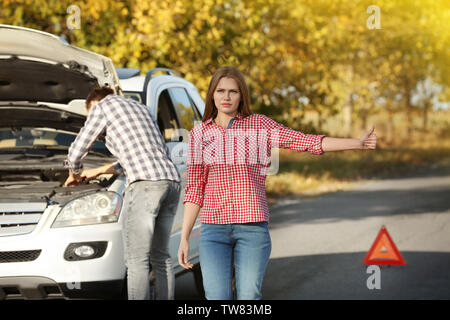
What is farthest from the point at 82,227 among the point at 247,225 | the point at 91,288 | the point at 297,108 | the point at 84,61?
the point at 297,108

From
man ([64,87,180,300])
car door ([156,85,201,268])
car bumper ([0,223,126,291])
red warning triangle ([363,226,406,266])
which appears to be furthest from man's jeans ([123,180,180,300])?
red warning triangle ([363,226,406,266])

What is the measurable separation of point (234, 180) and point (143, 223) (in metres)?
1.75

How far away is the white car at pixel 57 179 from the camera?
19.5 ft

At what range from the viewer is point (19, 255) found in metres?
5.98

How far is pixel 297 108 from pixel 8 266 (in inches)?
538

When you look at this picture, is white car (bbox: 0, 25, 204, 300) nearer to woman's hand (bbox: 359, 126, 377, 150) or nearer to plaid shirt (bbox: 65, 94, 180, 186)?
plaid shirt (bbox: 65, 94, 180, 186)

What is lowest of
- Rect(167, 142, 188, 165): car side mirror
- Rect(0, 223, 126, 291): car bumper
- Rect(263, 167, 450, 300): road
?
Rect(263, 167, 450, 300): road

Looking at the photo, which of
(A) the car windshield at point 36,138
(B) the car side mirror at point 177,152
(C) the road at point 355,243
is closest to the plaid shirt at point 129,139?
(B) the car side mirror at point 177,152

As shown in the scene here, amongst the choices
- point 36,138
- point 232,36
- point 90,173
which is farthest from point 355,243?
point 90,173

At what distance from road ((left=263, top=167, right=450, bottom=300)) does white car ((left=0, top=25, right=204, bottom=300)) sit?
1700 mm

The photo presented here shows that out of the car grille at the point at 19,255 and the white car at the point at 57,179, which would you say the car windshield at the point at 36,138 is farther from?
the car grille at the point at 19,255

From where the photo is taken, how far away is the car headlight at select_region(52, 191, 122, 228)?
6.02 m

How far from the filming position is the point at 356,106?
106 feet

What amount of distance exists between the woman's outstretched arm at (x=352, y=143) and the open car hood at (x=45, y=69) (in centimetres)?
302
